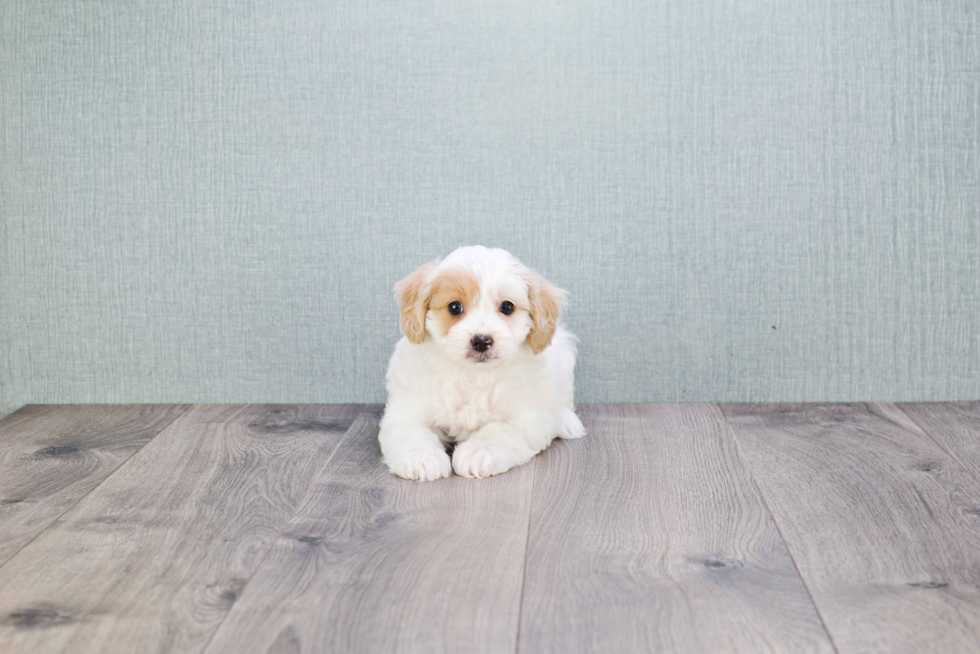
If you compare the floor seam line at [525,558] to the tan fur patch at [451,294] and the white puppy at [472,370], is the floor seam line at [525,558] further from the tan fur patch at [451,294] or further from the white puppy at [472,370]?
the tan fur patch at [451,294]

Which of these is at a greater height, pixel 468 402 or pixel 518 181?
pixel 518 181

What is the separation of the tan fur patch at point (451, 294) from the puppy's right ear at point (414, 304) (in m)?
0.02

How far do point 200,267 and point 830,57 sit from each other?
184 centimetres

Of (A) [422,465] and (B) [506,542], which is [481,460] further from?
(B) [506,542]

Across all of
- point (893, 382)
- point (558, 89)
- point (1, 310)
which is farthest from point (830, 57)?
point (1, 310)

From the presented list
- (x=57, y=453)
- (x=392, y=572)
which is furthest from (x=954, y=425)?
(x=57, y=453)

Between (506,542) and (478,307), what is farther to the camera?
(478,307)

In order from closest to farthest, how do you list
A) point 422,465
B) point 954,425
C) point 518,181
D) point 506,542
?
point 506,542
point 422,465
point 954,425
point 518,181

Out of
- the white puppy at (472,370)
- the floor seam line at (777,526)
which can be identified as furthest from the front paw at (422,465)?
the floor seam line at (777,526)

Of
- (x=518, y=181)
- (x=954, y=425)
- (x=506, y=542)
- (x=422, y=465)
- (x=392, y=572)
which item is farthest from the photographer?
(x=518, y=181)

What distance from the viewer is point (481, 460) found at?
176cm

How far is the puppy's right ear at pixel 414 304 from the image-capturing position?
1822mm

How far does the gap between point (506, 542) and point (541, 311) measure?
0.59m

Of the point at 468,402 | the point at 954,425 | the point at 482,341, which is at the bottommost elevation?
the point at 954,425
